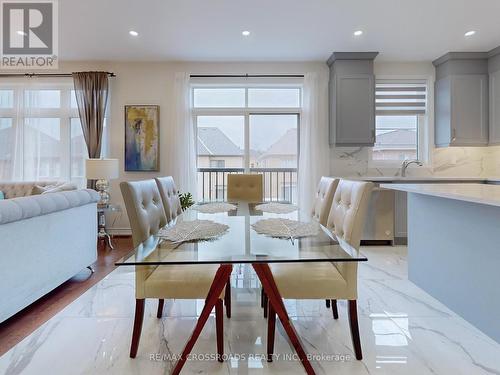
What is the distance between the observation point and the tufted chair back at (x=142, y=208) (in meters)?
1.63

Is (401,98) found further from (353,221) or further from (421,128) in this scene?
(353,221)

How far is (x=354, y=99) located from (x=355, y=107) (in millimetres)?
113

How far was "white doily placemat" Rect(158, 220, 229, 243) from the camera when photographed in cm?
151

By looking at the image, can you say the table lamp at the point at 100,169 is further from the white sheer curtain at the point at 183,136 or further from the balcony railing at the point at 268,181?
the balcony railing at the point at 268,181

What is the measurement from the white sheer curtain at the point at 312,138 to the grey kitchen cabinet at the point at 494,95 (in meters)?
2.21

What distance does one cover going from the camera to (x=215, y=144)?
465cm

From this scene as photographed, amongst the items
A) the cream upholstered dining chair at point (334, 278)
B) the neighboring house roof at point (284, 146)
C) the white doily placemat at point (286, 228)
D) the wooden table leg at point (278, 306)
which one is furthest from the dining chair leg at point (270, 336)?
the neighboring house roof at point (284, 146)

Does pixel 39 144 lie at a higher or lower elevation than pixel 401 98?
lower

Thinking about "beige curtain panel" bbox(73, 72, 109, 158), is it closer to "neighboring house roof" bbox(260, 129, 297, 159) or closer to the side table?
the side table

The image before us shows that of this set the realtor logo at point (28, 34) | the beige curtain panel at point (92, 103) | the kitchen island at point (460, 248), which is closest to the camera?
the kitchen island at point (460, 248)

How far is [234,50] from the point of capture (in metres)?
4.03

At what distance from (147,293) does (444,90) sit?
4.70 metres

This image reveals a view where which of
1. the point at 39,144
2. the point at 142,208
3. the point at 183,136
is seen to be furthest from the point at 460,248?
the point at 39,144

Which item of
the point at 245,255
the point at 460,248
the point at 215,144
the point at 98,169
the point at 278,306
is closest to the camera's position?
the point at 245,255
